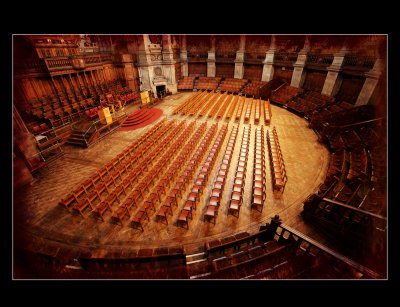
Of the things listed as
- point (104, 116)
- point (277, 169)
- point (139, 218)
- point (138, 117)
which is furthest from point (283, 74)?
point (139, 218)

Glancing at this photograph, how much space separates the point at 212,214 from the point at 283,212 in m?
2.61

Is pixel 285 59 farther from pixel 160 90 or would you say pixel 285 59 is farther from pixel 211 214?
pixel 211 214

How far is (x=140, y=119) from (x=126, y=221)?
9616 millimetres

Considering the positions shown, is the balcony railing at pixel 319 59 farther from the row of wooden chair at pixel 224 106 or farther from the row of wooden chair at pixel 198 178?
the row of wooden chair at pixel 198 178

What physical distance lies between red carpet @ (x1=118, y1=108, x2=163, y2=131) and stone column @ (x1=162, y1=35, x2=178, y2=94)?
6652mm

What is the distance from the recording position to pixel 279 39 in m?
18.6

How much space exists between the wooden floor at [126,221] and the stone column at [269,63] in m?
12.2

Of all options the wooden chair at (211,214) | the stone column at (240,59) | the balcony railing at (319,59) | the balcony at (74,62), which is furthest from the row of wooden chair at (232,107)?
the balcony at (74,62)

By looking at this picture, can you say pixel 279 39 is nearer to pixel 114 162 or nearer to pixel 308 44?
pixel 308 44

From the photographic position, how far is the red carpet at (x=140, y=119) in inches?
527

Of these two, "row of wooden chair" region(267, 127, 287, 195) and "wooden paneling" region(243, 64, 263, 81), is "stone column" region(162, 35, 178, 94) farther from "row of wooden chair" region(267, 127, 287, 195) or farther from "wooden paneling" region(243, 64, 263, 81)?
"row of wooden chair" region(267, 127, 287, 195)

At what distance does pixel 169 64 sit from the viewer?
20141 mm

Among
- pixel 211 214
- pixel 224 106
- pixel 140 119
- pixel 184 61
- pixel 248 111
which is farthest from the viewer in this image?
pixel 184 61

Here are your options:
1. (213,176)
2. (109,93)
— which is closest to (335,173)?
(213,176)
